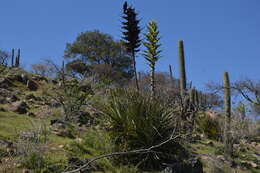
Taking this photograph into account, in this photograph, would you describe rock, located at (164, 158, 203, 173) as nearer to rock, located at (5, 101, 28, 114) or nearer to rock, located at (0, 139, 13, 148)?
rock, located at (0, 139, 13, 148)

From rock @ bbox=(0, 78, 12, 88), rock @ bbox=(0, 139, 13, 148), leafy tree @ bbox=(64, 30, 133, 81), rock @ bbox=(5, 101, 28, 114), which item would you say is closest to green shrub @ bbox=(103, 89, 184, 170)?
rock @ bbox=(0, 139, 13, 148)

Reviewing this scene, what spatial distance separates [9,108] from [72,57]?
29400mm

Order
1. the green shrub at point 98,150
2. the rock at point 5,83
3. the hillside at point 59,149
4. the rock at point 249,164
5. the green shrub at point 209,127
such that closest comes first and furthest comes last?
the hillside at point 59,149, the green shrub at point 98,150, the rock at point 249,164, the green shrub at point 209,127, the rock at point 5,83

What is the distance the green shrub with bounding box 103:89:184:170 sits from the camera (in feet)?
21.3

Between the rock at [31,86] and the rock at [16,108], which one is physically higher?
the rock at [31,86]

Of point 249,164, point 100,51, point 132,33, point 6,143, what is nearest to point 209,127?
point 249,164

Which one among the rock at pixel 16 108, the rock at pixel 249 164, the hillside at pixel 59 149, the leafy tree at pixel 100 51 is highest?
the leafy tree at pixel 100 51

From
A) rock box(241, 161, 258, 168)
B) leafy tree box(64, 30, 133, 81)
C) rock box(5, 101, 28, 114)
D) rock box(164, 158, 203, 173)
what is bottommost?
rock box(241, 161, 258, 168)

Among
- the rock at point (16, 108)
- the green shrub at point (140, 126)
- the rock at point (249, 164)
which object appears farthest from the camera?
the rock at point (16, 108)

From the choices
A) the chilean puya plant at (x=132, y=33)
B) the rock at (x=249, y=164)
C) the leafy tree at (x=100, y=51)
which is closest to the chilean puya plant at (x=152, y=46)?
the chilean puya plant at (x=132, y=33)

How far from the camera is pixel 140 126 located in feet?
21.7

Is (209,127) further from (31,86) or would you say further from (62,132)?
(31,86)

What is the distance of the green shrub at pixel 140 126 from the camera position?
6504 mm

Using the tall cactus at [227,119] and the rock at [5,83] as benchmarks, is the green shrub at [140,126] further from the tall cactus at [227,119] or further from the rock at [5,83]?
the rock at [5,83]
